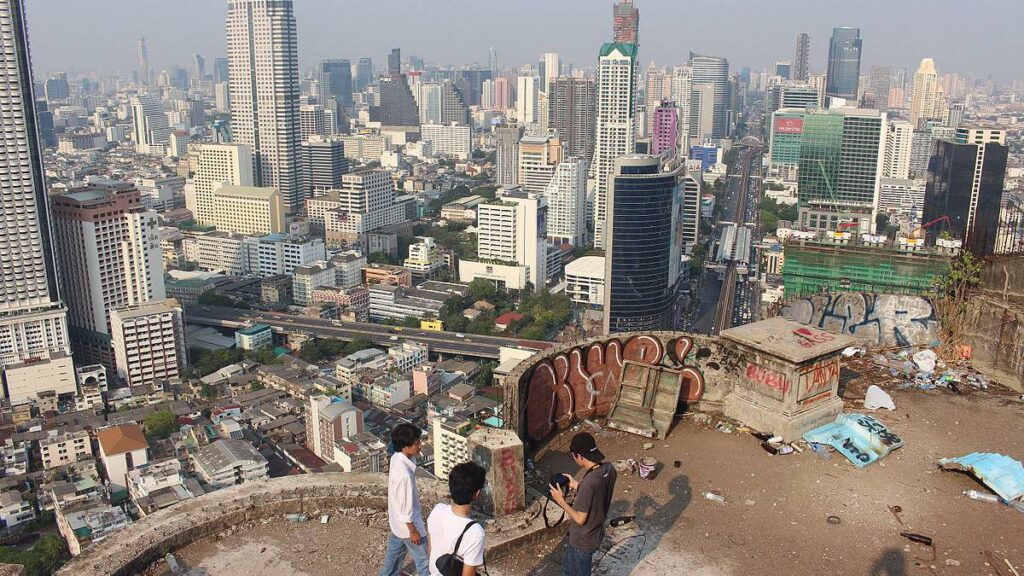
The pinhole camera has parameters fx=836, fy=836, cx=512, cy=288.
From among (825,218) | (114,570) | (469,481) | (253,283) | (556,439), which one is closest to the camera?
(469,481)

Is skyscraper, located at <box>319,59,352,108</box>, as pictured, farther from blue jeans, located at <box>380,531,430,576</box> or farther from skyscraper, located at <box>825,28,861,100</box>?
blue jeans, located at <box>380,531,430,576</box>

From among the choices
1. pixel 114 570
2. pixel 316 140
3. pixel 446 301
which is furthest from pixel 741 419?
pixel 316 140

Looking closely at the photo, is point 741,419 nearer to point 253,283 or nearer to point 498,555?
point 498,555

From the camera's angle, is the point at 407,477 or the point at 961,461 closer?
the point at 407,477

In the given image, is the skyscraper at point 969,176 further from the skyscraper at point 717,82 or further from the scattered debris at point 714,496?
the skyscraper at point 717,82

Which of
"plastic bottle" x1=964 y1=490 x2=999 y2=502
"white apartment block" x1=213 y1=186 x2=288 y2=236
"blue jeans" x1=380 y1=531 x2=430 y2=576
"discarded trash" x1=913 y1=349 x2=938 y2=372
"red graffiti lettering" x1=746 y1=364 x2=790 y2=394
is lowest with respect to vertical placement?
"white apartment block" x1=213 y1=186 x2=288 y2=236

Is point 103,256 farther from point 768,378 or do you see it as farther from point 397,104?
point 397,104

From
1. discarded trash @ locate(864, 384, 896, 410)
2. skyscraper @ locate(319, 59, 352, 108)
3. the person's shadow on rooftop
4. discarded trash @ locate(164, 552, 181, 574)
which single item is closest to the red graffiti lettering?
discarded trash @ locate(864, 384, 896, 410)
